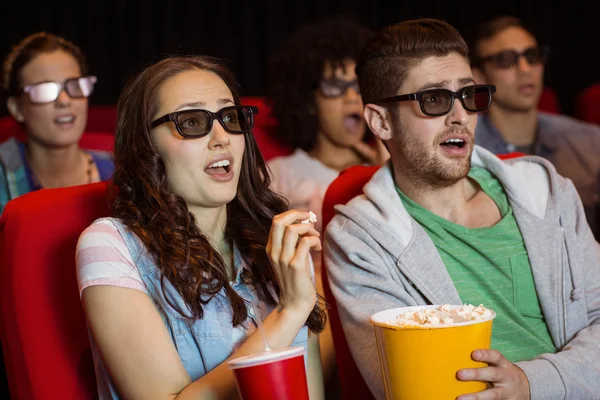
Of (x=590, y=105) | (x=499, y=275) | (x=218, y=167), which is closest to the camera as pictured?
(x=218, y=167)

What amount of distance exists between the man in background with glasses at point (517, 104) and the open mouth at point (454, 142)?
1654 millimetres

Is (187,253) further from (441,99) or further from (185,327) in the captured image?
(441,99)

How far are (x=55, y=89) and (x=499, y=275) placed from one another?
1.97m

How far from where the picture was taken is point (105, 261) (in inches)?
68.9

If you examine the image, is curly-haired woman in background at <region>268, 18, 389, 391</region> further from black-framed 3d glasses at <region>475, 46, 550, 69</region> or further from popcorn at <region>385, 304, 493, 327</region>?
popcorn at <region>385, 304, 493, 327</region>

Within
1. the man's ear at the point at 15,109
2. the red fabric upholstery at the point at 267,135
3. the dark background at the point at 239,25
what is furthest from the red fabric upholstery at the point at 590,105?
the man's ear at the point at 15,109

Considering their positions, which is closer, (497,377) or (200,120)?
(497,377)

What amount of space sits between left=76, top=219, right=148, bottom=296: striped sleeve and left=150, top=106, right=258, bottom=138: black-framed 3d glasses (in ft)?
0.86

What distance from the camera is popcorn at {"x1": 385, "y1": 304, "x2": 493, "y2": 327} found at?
1570 mm

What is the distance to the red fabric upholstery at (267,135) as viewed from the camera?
142 inches

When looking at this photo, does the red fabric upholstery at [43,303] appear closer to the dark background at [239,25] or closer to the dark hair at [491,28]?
the dark background at [239,25]

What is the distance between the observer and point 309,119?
3551 mm

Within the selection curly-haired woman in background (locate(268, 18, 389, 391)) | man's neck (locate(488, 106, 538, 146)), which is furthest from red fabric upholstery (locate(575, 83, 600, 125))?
curly-haired woman in background (locate(268, 18, 389, 391))

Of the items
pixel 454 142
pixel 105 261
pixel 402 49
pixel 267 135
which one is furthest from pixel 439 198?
pixel 267 135
